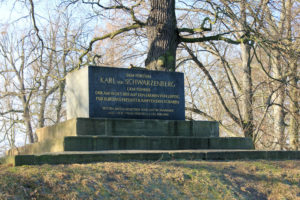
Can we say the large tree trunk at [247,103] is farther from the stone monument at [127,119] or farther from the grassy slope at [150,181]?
the grassy slope at [150,181]

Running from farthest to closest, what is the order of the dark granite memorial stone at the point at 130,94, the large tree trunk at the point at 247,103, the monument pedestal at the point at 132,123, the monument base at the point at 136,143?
the large tree trunk at the point at 247,103
the dark granite memorial stone at the point at 130,94
the monument pedestal at the point at 132,123
the monument base at the point at 136,143

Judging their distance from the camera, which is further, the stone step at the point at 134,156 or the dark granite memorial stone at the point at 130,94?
the dark granite memorial stone at the point at 130,94

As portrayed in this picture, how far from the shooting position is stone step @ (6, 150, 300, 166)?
686 cm

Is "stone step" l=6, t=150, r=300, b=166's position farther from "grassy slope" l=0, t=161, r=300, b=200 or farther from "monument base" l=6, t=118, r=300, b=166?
"grassy slope" l=0, t=161, r=300, b=200

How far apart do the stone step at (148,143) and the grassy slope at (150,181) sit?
1764mm

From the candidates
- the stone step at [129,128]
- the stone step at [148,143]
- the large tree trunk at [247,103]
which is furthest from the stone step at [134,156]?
the large tree trunk at [247,103]

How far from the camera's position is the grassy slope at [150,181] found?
5.38 meters

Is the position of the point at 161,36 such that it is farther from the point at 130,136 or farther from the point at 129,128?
the point at 130,136

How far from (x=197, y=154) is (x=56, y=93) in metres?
22.1

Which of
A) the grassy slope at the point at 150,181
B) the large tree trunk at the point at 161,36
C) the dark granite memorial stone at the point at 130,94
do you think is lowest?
the grassy slope at the point at 150,181

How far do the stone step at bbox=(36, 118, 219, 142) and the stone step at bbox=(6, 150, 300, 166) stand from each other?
1.55 meters

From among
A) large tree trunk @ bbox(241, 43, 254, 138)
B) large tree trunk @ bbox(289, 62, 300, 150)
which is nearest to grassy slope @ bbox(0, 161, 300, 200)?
large tree trunk @ bbox(289, 62, 300, 150)

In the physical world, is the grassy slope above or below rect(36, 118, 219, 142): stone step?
below

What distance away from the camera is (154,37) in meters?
12.6
